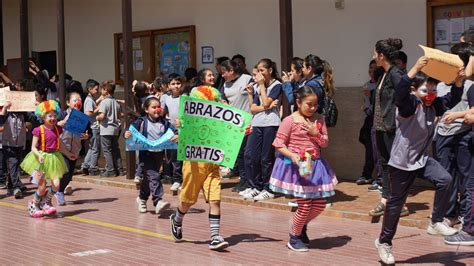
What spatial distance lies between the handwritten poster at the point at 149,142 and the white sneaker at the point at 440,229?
363 cm

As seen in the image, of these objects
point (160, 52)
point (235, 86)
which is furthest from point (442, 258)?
point (160, 52)

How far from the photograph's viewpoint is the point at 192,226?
33.2 ft

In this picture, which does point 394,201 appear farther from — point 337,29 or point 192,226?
point 337,29

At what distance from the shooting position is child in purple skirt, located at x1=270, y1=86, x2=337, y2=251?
8.30 metres

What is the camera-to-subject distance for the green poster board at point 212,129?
28.3 ft

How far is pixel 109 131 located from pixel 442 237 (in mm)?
8124

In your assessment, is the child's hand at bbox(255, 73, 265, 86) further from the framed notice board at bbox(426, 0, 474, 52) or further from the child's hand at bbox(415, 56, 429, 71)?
the child's hand at bbox(415, 56, 429, 71)

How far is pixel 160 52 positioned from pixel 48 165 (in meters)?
6.56

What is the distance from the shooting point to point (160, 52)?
17141mm

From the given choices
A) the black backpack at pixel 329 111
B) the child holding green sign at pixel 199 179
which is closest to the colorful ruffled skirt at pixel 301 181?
the child holding green sign at pixel 199 179

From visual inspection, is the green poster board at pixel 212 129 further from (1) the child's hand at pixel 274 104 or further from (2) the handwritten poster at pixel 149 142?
(1) the child's hand at pixel 274 104

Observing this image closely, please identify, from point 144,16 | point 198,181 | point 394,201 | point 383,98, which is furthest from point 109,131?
point 394,201

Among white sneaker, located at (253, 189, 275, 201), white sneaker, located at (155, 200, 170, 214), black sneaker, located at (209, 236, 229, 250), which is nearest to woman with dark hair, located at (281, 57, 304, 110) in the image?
white sneaker, located at (253, 189, 275, 201)

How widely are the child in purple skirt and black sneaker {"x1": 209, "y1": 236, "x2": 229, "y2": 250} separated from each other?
2.33 feet
